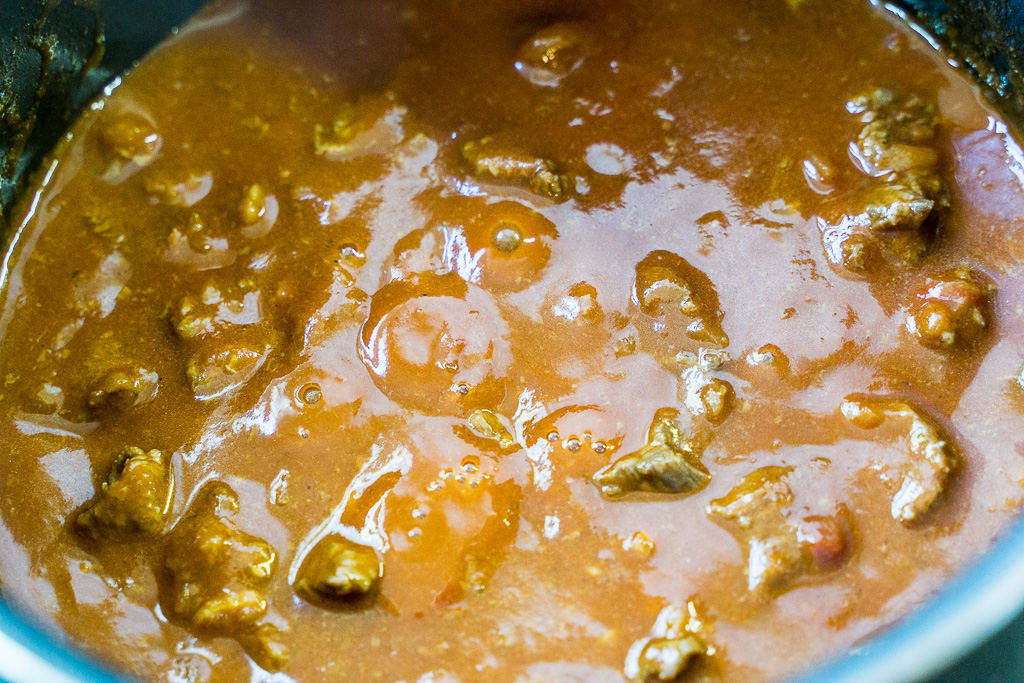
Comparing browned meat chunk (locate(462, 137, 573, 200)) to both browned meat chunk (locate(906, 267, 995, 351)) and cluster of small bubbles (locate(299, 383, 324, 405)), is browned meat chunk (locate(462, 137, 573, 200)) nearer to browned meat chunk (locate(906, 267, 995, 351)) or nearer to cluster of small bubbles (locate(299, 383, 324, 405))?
cluster of small bubbles (locate(299, 383, 324, 405))

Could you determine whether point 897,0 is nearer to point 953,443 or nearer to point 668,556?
point 953,443

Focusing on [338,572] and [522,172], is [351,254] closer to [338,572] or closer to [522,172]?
[522,172]

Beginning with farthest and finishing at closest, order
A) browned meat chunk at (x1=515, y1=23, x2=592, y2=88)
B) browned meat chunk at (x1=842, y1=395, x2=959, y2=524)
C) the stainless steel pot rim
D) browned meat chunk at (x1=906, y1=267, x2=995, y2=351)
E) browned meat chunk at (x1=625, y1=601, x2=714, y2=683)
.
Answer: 1. browned meat chunk at (x1=515, y1=23, x2=592, y2=88)
2. browned meat chunk at (x1=906, y1=267, x2=995, y2=351)
3. browned meat chunk at (x1=842, y1=395, x2=959, y2=524)
4. browned meat chunk at (x1=625, y1=601, x2=714, y2=683)
5. the stainless steel pot rim

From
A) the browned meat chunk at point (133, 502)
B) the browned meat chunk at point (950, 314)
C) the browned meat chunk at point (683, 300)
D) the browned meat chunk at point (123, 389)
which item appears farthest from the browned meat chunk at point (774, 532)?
the browned meat chunk at point (123, 389)

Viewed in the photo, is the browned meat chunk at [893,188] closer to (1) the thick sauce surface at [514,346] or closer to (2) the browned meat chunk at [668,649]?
(1) the thick sauce surface at [514,346]

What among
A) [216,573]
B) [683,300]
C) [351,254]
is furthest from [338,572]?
[683,300]

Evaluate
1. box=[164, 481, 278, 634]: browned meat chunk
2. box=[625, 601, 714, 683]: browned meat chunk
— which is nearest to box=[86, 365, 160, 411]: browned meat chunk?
box=[164, 481, 278, 634]: browned meat chunk
